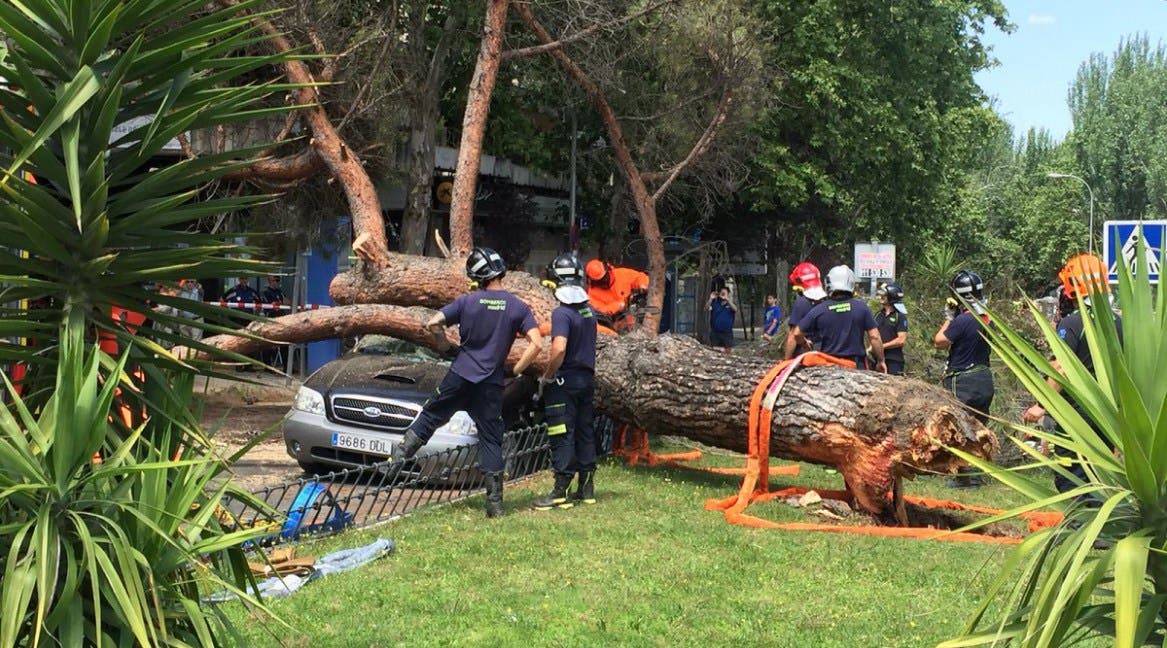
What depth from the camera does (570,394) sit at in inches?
370

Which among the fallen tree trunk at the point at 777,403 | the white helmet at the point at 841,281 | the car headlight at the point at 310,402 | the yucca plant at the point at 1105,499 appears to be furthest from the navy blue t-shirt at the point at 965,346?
the yucca plant at the point at 1105,499

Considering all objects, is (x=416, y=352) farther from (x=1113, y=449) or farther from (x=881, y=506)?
(x=1113, y=449)

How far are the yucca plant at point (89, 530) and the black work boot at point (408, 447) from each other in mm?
5248

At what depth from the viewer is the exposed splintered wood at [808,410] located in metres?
8.47

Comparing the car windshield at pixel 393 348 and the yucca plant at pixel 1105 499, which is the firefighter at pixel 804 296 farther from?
the yucca plant at pixel 1105 499

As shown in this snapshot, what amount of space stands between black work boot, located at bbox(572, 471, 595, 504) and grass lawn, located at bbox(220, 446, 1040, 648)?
283 millimetres

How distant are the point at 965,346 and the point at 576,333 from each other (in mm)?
4134

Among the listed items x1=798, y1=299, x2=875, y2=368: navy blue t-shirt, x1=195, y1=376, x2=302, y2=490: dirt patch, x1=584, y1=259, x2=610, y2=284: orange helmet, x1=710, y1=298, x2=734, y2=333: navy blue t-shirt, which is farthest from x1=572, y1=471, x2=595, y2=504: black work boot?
x1=710, y1=298, x2=734, y2=333: navy blue t-shirt

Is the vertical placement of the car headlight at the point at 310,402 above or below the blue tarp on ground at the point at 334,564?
above

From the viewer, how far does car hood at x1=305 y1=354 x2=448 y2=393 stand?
1072cm

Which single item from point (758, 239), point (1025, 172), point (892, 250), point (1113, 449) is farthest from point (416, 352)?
point (1025, 172)

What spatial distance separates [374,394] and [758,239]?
21905 mm

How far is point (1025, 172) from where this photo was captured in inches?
2820

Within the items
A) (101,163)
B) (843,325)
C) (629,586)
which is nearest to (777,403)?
(843,325)
